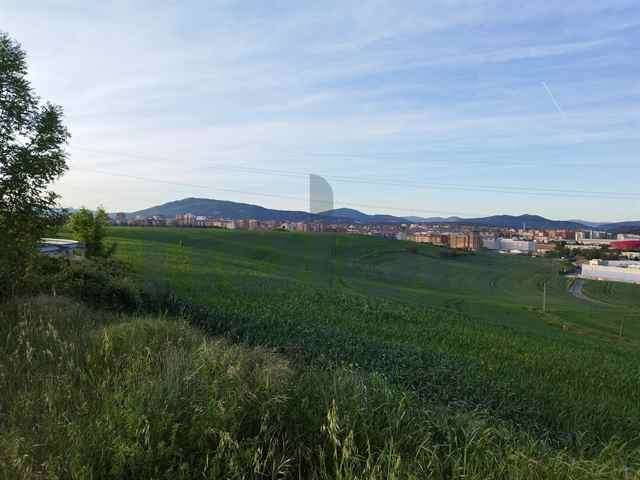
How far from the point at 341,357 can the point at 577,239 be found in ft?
593

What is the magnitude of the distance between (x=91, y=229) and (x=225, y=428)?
31079 mm

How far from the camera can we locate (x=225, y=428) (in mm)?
3254

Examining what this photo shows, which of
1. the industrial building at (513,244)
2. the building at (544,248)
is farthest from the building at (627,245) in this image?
the industrial building at (513,244)

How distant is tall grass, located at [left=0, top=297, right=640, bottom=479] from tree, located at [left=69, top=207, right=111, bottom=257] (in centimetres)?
2709

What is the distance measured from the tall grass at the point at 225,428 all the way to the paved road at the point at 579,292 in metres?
59.4

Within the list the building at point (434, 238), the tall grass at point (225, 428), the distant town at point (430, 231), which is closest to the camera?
the tall grass at point (225, 428)

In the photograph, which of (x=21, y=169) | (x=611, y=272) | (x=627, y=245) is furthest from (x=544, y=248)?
(x=21, y=169)

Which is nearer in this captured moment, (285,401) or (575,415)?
(285,401)

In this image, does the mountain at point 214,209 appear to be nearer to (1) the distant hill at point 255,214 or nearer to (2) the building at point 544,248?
(1) the distant hill at point 255,214

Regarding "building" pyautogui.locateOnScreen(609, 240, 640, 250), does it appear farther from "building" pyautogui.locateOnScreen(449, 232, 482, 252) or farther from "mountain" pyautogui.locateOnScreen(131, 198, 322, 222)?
"mountain" pyautogui.locateOnScreen(131, 198, 322, 222)

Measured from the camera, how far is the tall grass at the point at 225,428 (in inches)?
113

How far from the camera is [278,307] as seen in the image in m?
15.3

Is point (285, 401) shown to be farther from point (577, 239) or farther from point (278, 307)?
point (577, 239)

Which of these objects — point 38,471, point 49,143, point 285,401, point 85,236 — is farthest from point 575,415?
point 85,236
